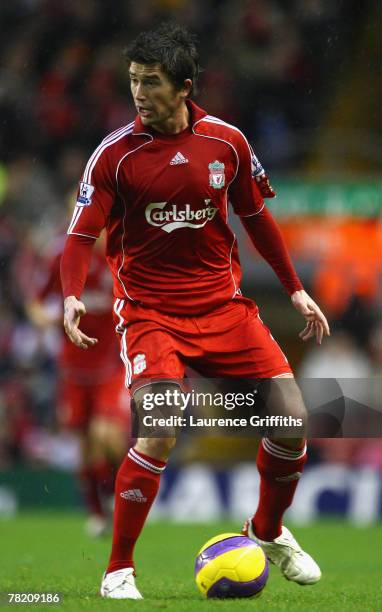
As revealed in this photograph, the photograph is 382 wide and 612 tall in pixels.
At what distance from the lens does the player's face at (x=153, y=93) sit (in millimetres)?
5570

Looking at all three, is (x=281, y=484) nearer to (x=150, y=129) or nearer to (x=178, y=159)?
(x=178, y=159)

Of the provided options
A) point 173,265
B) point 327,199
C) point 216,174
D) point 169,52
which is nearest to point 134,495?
point 173,265

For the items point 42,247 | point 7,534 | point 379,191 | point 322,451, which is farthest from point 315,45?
point 7,534

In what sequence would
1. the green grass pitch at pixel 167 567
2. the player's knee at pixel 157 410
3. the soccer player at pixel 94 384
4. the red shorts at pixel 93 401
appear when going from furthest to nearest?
the red shorts at pixel 93 401 → the soccer player at pixel 94 384 → the player's knee at pixel 157 410 → the green grass pitch at pixel 167 567

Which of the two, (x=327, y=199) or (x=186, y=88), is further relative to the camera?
(x=327, y=199)

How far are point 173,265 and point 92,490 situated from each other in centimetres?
458

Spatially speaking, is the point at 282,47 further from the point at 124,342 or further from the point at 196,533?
the point at 124,342

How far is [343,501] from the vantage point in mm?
11844

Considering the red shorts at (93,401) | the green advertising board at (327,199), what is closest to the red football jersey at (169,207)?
the red shorts at (93,401)

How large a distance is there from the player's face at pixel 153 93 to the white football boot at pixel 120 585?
6.41 ft

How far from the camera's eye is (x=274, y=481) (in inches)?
234

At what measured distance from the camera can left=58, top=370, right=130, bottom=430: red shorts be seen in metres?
10.4

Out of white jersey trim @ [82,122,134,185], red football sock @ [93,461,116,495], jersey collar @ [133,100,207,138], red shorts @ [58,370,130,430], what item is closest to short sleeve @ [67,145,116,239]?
white jersey trim @ [82,122,134,185]

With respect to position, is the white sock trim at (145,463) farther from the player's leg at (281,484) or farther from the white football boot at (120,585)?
the player's leg at (281,484)
